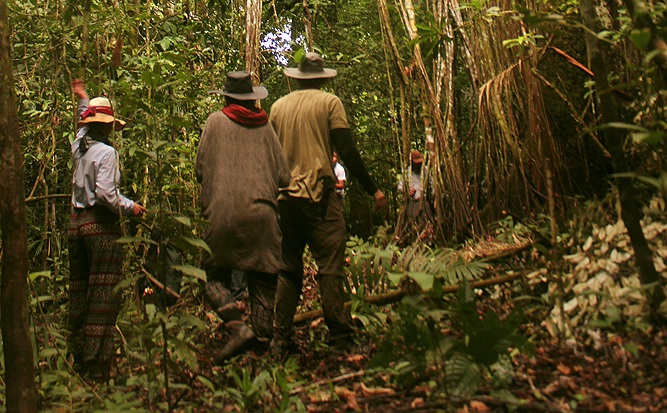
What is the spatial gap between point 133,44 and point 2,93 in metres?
3.73


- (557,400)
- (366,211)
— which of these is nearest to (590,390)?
(557,400)

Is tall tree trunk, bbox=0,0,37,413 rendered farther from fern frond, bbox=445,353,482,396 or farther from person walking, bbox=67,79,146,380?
fern frond, bbox=445,353,482,396

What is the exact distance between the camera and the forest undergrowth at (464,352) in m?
3.14

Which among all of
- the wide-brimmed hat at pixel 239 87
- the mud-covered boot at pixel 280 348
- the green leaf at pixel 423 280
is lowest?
the mud-covered boot at pixel 280 348

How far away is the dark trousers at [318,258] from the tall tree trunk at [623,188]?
6.15 ft

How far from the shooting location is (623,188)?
3.50 m

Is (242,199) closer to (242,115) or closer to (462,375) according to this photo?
(242,115)

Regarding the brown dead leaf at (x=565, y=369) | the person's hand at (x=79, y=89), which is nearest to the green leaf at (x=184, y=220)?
the brown dead leaf at (x=565, y=369)

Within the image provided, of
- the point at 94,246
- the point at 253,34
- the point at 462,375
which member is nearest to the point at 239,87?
the point at 94,246

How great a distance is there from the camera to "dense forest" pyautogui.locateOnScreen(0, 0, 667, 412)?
3.18 m

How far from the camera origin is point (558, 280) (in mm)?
3832

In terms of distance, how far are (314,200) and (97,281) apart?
4.90 feet

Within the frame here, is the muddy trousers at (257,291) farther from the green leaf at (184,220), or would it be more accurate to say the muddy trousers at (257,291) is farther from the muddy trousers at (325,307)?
the green leaf at (184,220)

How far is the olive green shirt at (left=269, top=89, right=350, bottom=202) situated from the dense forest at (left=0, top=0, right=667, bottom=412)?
29.6 inches
